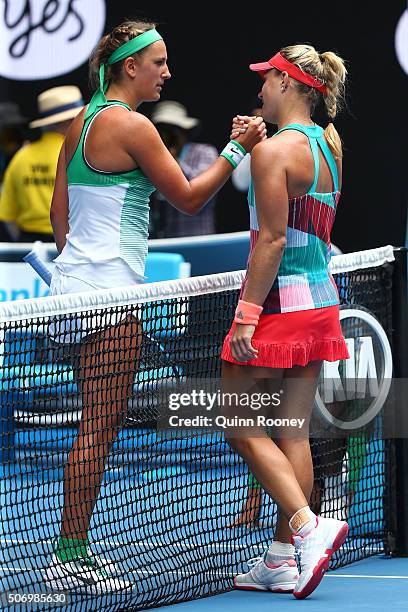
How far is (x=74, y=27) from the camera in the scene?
8.27 m

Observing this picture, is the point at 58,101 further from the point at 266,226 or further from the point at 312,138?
the point at 266,226

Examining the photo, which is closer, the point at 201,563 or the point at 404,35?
the point at 201,563

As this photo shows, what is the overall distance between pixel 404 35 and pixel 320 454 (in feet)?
8.78

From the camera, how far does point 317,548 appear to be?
463 cm

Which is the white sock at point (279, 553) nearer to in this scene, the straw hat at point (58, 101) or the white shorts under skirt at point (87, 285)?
the white shorts under skirt at point (87, 285)

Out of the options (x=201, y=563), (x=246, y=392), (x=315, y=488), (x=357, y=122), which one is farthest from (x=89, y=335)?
(x=357, y=122)

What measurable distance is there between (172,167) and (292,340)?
68 centimetres

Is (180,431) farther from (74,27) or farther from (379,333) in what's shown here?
(74,27)

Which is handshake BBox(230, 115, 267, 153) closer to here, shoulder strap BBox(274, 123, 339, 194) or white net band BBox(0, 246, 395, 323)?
shoulder strap BBox(274, 123, 339, 194)

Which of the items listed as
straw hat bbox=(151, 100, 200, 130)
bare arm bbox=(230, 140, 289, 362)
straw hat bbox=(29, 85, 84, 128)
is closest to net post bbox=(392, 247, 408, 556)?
bare arm bbox=(230, 140, 289, 362)

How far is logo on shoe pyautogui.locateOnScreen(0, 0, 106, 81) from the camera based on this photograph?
8.27 meters

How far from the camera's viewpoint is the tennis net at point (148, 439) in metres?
4.72

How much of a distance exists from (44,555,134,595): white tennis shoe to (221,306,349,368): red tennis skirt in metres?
0.78

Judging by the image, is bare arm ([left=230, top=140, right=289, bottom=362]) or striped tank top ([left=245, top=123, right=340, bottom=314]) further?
striped tank top ([left=245, top=123, right=340, bottom=314])
